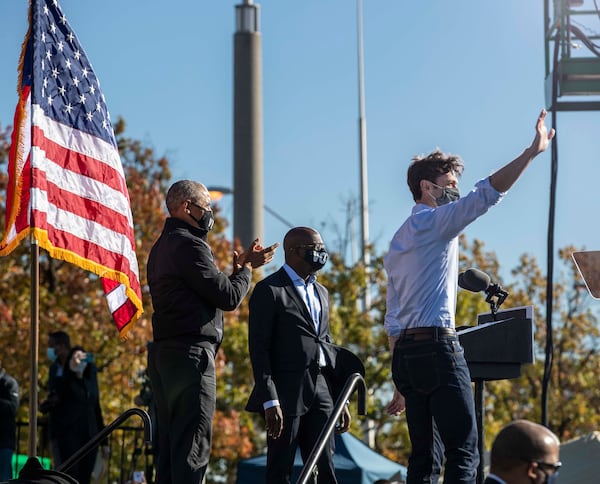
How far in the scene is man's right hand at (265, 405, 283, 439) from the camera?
269 inches

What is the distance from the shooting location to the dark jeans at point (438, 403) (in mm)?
5902

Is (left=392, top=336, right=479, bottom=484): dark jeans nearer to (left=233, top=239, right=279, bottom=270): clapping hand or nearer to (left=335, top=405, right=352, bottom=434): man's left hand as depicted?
(left=335, top=405, right=352, bottom=434): man's left hand

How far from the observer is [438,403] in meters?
6.00

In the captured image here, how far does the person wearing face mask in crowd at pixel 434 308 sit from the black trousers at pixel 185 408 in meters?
1.13

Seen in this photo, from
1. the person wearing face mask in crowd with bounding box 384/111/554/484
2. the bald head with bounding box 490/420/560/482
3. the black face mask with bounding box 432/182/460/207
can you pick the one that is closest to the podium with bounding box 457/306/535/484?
the person wearing face mask in crowd with bounding box 384/111/554/484

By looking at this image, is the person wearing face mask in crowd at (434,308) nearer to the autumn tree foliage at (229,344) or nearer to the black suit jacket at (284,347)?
the black suit jacket at (284,347)

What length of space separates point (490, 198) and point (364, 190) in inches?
1135

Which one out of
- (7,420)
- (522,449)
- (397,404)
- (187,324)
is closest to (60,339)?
(7,420)

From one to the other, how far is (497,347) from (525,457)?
2457mm

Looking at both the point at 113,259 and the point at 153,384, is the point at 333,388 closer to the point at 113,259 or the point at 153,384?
the point at 153,384

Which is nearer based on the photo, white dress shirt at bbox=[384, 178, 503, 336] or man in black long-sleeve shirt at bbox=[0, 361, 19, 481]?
white dress shirt at bbox=[384, 178, 503, 336]

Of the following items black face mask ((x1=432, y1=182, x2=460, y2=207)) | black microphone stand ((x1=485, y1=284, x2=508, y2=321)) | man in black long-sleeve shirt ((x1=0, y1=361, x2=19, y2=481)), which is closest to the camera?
black face mask ((x1=432, y1=182, x2=460, y2=207))

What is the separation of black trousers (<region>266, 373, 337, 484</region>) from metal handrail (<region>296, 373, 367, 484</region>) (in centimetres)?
15

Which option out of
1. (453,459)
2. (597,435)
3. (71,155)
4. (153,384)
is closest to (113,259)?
(71,155)
